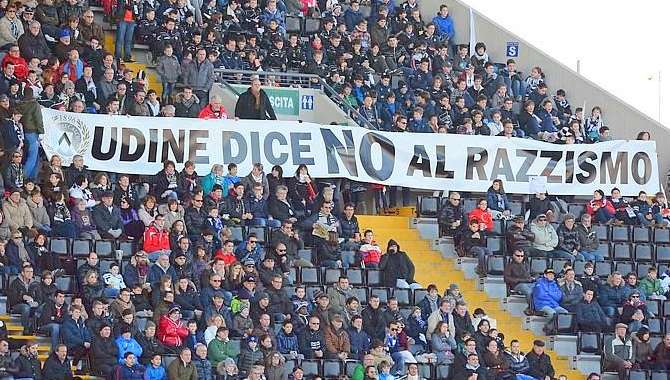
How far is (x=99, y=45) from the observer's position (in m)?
25.1

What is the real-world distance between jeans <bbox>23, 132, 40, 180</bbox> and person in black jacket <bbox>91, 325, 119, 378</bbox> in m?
3.68

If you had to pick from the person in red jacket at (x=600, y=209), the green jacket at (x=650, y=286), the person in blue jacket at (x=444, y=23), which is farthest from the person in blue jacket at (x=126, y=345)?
the person in blue jacket at (x=444, y=23)

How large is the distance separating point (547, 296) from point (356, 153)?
3.43 m

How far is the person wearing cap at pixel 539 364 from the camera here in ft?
74.5

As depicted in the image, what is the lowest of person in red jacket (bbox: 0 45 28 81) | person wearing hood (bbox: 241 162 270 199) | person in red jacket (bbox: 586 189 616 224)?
person in red jacket (bbox: 586 189 616 224)

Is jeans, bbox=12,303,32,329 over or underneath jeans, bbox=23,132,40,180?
underneath

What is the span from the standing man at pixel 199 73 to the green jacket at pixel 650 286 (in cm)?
649

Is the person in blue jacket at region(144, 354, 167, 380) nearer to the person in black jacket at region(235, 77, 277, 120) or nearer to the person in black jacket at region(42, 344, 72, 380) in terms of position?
the person in black jacket at region(42, 344, 72, 380)

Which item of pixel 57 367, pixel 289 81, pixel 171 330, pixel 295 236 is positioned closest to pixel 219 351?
pixel 171 330

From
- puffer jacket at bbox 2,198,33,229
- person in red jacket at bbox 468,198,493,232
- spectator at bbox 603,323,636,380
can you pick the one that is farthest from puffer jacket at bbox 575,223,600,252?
puffer jacket at bbox 2,198,33,229

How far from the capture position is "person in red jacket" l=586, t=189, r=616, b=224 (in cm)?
2669

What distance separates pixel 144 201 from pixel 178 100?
3047 mm

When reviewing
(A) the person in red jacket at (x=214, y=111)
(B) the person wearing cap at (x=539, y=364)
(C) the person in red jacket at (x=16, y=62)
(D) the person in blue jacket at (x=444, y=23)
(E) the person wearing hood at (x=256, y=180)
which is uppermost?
(D) the person in blue jacket at (x=444, y=23)

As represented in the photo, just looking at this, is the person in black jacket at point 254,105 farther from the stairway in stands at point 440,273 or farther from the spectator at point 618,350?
the spectator at point 618,350
